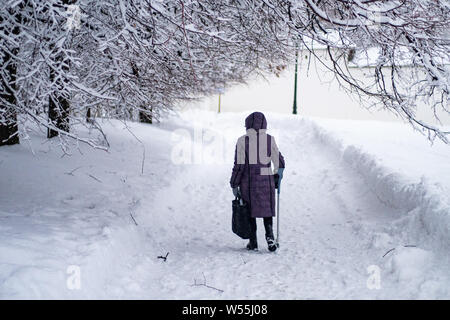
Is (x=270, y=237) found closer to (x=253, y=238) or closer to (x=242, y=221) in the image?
(x=253, y=238)

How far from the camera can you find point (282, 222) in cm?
720

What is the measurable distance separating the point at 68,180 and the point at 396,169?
6.03m

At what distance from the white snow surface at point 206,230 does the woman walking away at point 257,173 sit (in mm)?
513

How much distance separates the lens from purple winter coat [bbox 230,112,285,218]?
5582 millimetres

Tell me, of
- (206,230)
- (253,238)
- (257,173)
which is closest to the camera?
(257,173)

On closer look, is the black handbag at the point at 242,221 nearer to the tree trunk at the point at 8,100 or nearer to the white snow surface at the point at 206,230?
the white snow surface at the point at 206,230

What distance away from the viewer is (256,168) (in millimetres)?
5629

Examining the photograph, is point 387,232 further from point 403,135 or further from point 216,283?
point 403,135

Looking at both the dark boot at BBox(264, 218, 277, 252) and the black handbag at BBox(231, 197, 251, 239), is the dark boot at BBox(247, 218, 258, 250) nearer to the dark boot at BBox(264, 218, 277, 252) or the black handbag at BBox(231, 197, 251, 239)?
the black handbag at BBox(231, 197, 251, 239)

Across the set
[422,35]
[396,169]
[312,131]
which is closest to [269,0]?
[422,35]

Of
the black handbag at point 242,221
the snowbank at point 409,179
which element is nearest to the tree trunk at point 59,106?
the black handbag at point 242,221

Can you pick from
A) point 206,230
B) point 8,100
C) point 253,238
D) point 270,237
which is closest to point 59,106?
point 8,100

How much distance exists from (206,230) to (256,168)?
1.71m
